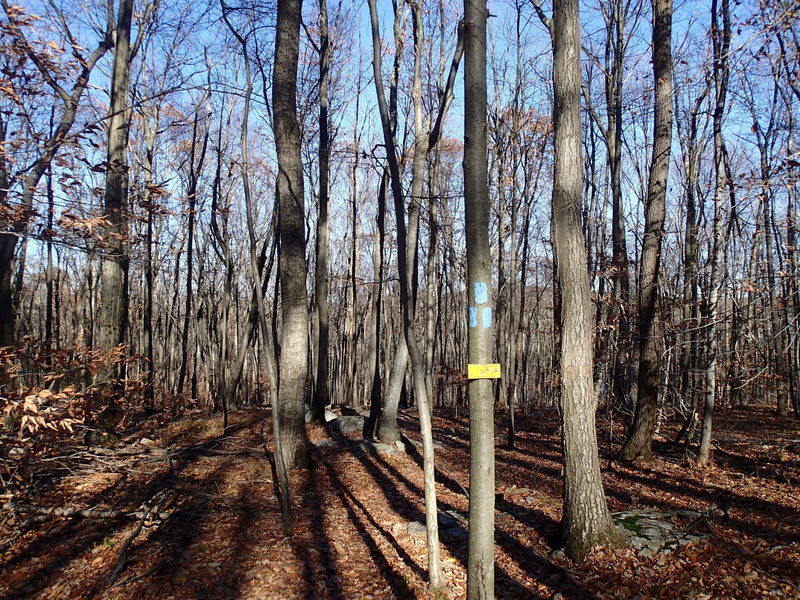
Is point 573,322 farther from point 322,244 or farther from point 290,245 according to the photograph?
point 322,244

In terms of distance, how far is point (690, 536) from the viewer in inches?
205

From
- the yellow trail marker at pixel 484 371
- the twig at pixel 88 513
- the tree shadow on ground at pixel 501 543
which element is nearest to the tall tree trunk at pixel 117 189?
the twig at pixel 88 513

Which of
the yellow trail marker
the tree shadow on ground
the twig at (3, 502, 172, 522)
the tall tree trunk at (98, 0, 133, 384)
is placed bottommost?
the tree shadow on ground

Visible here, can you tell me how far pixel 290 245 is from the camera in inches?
313

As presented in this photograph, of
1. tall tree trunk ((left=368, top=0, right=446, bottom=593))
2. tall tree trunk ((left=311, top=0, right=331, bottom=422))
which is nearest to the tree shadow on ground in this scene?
tall tree trunk ((left=368, top=0, right=446, bottom=593))

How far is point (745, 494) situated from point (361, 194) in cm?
2045

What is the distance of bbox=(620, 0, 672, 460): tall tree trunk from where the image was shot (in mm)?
8133

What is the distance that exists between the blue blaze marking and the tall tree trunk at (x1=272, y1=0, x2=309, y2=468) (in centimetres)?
464

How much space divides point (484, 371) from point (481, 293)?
0.56 meters

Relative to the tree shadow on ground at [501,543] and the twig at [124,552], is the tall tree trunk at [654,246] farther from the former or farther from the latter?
the twig at [124,552]

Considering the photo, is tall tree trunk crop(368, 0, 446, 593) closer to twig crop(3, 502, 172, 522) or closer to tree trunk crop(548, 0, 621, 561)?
tree trunk crop(548, 0, 621, 561)

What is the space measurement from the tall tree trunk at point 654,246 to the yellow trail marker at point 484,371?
18.8 feet

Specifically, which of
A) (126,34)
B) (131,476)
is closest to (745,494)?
(131,476)

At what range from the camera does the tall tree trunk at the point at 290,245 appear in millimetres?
7680
